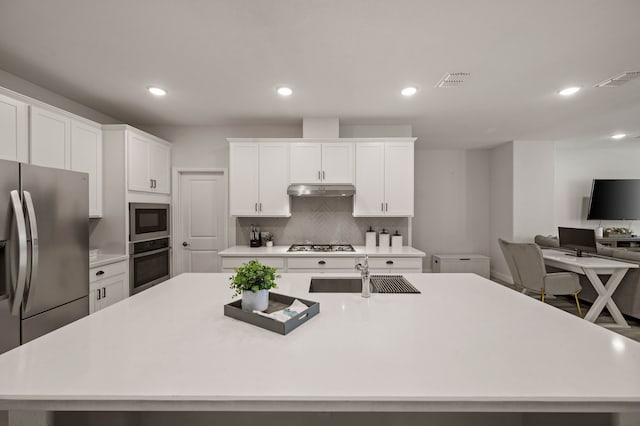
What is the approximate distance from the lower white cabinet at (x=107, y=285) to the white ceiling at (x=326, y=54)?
1.86 m

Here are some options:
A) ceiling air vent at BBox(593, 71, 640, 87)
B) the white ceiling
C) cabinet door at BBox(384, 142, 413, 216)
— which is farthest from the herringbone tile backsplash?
ceiling air vent at BBox(593, 71, 640, 87)

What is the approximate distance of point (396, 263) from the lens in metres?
3.40

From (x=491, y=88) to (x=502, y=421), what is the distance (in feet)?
9.50

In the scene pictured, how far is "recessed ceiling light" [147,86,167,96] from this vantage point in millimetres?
2840

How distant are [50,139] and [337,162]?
2915 millimetres

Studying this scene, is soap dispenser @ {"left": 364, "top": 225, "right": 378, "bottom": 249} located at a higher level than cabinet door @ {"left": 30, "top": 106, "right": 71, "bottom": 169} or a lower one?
lower

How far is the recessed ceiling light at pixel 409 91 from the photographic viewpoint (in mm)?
2824

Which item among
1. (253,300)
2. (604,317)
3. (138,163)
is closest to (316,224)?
(138,163)

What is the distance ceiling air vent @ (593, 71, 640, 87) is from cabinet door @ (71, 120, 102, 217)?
520 centimetres

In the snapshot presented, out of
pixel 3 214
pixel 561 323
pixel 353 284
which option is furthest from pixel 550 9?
pixel 3 214

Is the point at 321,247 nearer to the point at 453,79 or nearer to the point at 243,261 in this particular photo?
the point at 243,261

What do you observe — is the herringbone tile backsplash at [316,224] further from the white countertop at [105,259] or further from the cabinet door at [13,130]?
the cabinet door at [13,130]

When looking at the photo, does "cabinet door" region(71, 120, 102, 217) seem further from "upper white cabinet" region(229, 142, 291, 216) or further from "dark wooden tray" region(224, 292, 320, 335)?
"dark wooden tray" region(224, 292, 320, 335)

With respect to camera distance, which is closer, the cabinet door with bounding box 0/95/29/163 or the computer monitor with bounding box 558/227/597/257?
the cabinet door with bounding box 0/95/29/163
